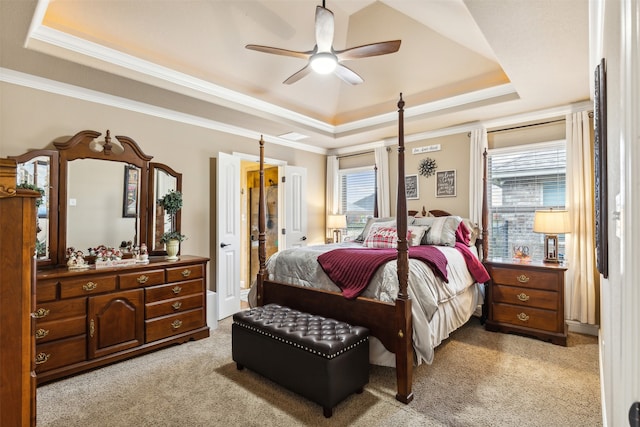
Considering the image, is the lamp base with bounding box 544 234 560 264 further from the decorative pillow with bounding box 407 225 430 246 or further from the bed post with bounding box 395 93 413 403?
the bed post with bounding box 395 93 413 403

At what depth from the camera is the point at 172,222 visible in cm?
376

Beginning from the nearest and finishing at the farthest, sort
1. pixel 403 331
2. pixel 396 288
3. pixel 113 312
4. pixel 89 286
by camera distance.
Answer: pixel 403 331 < pixel 396 288 < pixel 89 286 < pixel 113 312

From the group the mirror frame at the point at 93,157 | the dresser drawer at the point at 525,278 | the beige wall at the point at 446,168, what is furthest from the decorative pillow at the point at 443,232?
the mirror frame at the point at 93,157

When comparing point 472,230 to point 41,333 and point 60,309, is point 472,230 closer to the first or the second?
point 60,309

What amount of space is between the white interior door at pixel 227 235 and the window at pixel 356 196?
78.5 inches

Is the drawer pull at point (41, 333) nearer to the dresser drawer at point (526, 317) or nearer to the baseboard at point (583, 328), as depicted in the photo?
the dresser drawer at point (526, 317)

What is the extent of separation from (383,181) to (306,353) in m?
3.54

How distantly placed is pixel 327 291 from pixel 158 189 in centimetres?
228

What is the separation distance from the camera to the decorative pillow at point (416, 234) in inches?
147

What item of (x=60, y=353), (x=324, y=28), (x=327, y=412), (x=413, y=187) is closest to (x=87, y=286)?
(x=60, y=353)

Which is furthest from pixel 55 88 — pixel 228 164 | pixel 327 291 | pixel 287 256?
pixel 327 291

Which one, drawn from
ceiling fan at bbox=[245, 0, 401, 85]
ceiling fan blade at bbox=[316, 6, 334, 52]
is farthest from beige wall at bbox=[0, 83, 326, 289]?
ceiling fan blade at bbox=[316, 6, 334, 52]

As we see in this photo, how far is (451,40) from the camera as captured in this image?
3490 millimetres

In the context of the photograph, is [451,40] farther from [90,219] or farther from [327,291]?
[90,219]
